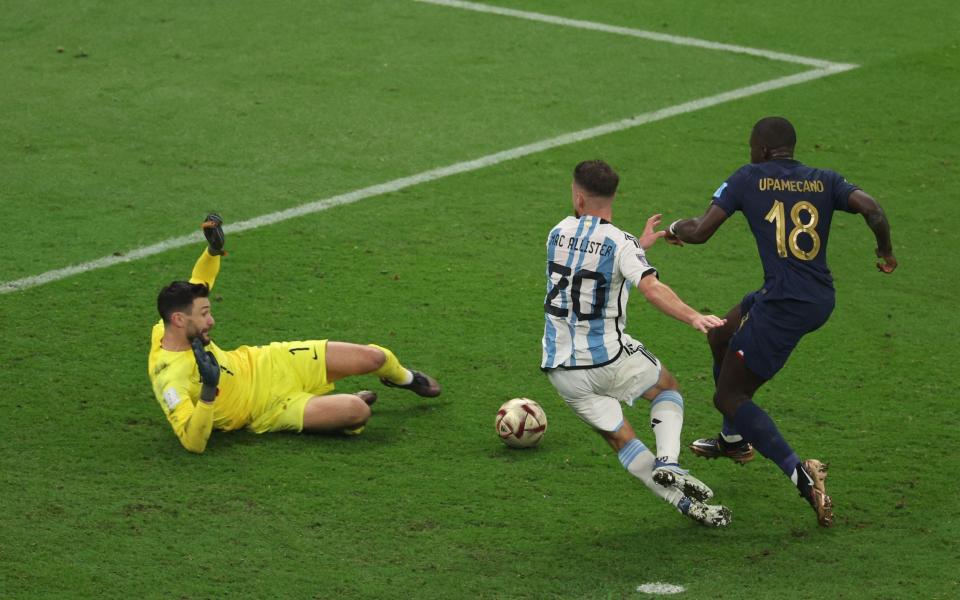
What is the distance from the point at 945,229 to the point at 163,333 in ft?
Answer: 21.9

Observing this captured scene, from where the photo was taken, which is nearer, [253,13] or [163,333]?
[163,333]

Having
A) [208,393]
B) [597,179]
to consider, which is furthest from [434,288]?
[597,179]

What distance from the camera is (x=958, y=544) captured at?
23.6 feet

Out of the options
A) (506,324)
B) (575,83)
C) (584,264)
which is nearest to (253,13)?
(575,83)

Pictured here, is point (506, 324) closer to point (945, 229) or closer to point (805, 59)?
point (945, 229)

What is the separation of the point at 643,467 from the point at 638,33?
10271 mm

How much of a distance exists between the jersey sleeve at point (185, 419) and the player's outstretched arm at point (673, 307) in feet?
8.40

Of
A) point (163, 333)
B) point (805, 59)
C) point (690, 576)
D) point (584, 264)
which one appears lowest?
point (690, 576)

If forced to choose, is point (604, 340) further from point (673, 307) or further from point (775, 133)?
point (775, 133)

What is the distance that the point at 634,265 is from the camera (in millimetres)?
7176

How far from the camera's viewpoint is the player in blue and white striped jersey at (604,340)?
7.24 m

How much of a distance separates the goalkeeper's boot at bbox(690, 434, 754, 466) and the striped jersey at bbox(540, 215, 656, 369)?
1005 millimetres

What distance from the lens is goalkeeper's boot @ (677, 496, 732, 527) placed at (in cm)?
727

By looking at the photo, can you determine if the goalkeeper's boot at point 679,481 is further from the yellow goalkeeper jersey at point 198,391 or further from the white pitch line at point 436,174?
the white pitch line at point 436,174
